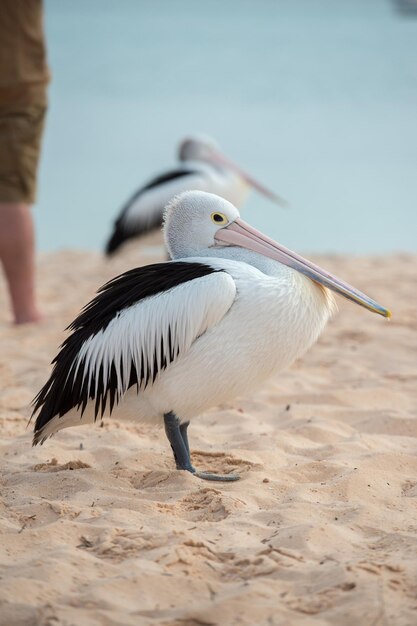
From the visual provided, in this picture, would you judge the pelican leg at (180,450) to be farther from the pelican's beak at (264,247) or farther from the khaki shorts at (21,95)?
the khaki shorts at (21,95)

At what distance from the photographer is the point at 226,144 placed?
1589cm

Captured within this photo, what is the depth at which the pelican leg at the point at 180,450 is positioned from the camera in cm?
363

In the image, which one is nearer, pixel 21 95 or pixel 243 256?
pixel 243 256

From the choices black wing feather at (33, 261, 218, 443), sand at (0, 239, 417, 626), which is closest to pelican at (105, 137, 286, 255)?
sand at (0, 239, 417, 626)

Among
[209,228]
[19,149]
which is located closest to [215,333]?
[209,228]

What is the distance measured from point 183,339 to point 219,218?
590mm

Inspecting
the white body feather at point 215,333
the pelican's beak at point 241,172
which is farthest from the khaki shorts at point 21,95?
the pelican's beak at point 241,172

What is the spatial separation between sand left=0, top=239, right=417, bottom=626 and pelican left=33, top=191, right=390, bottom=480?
0.81 ft

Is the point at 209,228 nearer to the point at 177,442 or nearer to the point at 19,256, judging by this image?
the point at 177,442

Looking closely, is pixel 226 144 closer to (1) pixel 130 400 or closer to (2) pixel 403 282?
(2) pixel 403 282

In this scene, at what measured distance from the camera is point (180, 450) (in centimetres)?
368

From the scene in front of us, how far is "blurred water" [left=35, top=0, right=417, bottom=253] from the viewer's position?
496 inches

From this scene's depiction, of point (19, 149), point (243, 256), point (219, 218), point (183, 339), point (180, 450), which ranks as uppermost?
point (219, 218)

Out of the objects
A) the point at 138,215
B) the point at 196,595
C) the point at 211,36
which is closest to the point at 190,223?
the point at 196,595
